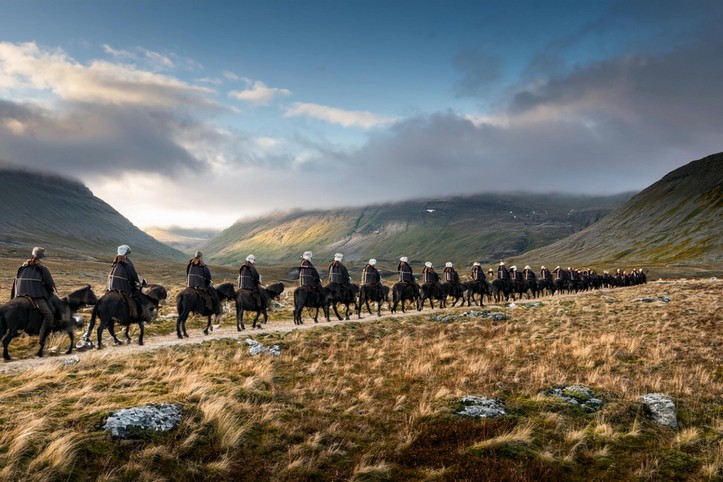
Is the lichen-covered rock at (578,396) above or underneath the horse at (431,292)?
underneath

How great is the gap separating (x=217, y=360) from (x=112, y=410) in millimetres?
5687

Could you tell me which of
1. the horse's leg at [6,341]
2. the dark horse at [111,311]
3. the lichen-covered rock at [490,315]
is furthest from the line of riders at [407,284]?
the horse's leg at [6,341]

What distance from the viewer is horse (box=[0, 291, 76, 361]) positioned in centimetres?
1423

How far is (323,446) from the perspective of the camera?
7.30 meters

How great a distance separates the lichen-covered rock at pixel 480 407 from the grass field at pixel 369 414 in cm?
21

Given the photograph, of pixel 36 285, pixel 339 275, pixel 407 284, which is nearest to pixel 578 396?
pixel 36 285

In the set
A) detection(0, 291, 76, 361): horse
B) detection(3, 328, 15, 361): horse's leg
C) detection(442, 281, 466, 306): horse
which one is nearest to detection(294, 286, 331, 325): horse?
detection(0, 291, 76, 361): horse

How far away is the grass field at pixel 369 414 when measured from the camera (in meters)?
6.49

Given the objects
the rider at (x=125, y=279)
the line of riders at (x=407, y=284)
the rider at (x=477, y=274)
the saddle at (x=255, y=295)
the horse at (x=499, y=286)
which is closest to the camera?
the rider at (x=125, y=279)

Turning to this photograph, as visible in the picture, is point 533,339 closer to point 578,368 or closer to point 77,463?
point 578,368

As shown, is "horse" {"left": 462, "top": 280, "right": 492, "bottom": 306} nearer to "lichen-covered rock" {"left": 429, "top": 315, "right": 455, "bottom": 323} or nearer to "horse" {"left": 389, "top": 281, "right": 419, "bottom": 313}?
"horse" {"left": 389, "top": 281, "right": 419, "bottom": 313}

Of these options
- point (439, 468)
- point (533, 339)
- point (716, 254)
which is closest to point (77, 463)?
point (439, 468)

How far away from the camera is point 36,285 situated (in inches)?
601

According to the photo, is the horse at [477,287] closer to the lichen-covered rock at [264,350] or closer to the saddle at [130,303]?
the lichen-covered rock at [264,350]
